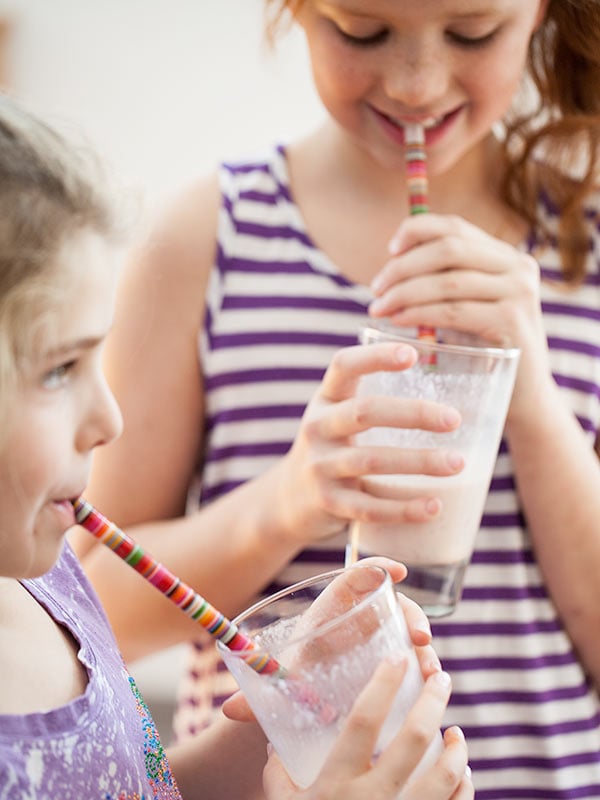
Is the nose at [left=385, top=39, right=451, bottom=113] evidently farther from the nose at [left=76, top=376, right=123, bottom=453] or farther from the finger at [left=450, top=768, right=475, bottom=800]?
the finger at [left=450, top=768, right=475, bottom=800]

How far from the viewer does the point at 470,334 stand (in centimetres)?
118

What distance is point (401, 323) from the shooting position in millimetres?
1146

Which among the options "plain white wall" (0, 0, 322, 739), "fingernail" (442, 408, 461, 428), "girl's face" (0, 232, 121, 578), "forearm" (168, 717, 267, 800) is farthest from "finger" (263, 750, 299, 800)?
"plain white wall" (0, 0, 322, 739)

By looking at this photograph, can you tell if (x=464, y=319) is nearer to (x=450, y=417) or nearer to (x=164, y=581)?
(x=450, y=417)

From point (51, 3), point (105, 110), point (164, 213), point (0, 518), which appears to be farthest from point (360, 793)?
point (51, 3)

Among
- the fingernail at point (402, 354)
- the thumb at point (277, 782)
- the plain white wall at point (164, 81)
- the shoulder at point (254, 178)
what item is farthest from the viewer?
the plain white wall at point (164, 81)

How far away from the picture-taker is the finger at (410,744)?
767 mm

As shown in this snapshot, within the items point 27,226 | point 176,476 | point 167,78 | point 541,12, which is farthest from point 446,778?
point 167,78

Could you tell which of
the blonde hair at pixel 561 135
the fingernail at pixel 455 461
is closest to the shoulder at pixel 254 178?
the blonde hair at pixel 561 135

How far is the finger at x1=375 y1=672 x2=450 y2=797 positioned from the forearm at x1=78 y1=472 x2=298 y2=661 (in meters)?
0.42

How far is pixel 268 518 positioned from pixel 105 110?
6.41ft

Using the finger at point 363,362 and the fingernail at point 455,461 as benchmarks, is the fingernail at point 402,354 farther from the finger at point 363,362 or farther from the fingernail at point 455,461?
the fingernail at point 455,461

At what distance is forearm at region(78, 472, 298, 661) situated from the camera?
1.21 meters

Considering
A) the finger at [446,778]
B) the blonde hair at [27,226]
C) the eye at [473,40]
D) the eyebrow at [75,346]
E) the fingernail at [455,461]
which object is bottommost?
the finger at [446,778]
